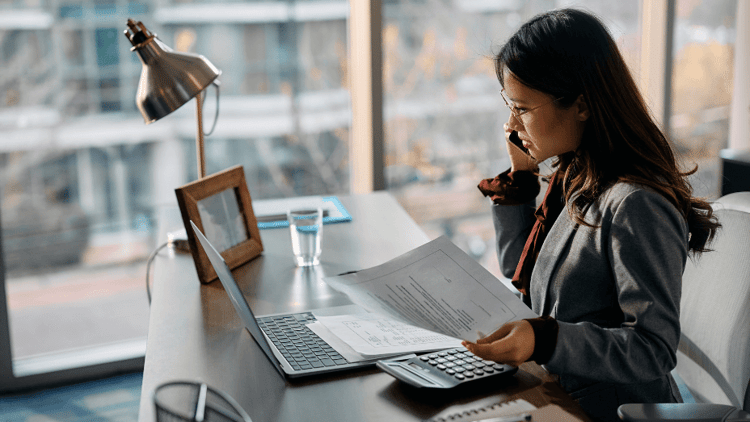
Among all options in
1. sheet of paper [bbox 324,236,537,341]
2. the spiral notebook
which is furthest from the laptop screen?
the spiral notebook

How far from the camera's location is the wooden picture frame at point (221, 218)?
134 cm

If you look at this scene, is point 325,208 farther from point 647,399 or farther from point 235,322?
point 647,399

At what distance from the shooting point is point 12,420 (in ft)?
7.32

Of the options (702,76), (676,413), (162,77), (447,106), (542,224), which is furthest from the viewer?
(702,76)

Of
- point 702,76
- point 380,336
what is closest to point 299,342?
point 380,336

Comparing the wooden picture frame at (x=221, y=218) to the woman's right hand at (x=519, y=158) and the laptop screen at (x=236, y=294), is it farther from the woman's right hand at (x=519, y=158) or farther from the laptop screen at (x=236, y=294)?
the woman's right hand at (x=519, y=158)

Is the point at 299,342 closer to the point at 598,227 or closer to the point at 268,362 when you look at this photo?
the point at 268,362

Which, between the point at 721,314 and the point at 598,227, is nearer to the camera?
the point at 598,227

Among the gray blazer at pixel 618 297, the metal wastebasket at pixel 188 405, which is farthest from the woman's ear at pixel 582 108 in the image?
the metal wastebasket at pixel 188 405

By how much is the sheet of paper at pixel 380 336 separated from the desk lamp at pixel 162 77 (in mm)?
649

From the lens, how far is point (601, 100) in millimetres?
1019

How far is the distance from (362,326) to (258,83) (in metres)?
1.70

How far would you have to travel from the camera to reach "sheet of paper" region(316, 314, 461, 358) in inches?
39.5

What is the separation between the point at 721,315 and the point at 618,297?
1.30 ft
